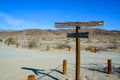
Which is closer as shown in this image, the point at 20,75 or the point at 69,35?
the point at 69,35

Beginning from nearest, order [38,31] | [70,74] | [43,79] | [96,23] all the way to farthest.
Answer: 1. [96,23]
2. [43,79]
3. [70,74]
4. [38,31]

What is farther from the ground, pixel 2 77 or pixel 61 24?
Answer: pixel 61 24

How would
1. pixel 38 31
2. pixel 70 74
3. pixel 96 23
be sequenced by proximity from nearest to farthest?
pixel 96 23 < pixel 70 74 < pixel 38 31

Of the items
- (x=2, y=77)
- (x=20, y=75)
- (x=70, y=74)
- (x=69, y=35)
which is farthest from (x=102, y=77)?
(x=2, y=77)

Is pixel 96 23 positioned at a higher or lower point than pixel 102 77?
higher

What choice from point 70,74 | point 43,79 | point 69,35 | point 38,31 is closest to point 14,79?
point 43,79

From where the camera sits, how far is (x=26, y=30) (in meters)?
164

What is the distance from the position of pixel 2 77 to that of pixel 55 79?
3.16 metres

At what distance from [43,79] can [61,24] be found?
11.0 feet

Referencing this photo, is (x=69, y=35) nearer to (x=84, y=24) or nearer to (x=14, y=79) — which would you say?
(x=84, y=24)

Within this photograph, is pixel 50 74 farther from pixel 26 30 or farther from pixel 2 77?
pixel 26 30

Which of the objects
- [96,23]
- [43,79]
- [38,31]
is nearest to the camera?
[96,23]

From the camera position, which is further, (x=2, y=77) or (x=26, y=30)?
(x=26, y=30)

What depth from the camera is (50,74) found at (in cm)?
1291
